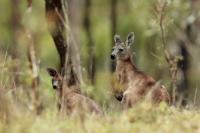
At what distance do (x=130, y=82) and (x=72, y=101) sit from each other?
5.02ft

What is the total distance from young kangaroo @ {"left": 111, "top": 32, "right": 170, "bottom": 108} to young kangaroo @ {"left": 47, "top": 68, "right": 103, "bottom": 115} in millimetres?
727

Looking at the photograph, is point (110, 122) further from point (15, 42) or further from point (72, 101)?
point (15, 42)

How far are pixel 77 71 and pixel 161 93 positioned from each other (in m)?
1.95

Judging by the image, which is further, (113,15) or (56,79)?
(113,15)

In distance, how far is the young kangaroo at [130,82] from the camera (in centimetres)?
1133

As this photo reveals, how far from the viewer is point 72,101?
11.0 m

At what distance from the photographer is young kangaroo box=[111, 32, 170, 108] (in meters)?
11.3

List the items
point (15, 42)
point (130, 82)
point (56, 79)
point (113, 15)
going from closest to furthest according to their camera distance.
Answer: point (56, 79) < point (130, 82) < point (15, 42) < point (113, 15)

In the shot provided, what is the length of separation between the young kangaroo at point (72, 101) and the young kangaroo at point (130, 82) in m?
0.73

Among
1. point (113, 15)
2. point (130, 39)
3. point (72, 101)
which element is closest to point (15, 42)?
point (130, 39)

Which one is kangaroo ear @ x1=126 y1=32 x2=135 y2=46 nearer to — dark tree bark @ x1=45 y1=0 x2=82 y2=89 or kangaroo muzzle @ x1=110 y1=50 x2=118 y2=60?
kangaroo muzzle @ x1=110 y1=50 x2=118 y2=60

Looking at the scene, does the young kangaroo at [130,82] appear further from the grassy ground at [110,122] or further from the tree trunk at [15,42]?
the tree trunk at [15,42]

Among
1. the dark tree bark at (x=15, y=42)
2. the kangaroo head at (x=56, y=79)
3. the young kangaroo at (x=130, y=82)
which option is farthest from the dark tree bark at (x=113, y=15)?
the kangaroo head at (x=56, y=79)

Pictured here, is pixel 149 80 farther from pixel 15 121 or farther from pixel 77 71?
pixel 15 121
